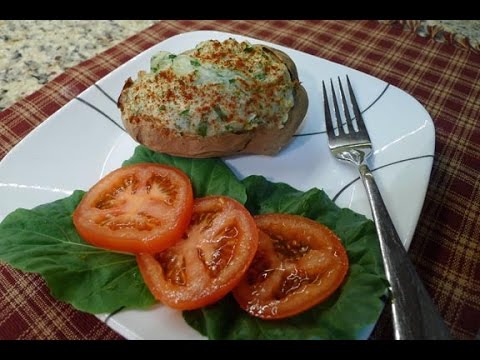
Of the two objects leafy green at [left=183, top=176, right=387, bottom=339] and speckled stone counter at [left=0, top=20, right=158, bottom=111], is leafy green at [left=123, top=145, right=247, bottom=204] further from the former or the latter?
speckled stone counter at [left=0, top=20, right=158, bottom=111]

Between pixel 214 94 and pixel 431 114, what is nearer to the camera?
pixel 214 94

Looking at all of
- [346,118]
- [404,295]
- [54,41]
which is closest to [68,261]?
[404,295]

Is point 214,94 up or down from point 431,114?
up

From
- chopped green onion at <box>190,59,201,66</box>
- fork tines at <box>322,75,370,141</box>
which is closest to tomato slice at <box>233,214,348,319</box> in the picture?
fork tines at <box>322,75,370,141</box>

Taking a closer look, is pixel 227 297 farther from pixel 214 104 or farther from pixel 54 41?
pixel 54 41

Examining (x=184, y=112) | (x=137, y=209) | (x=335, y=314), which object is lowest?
(x=335, y=314)

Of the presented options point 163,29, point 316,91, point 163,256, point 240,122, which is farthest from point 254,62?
point 163,29
